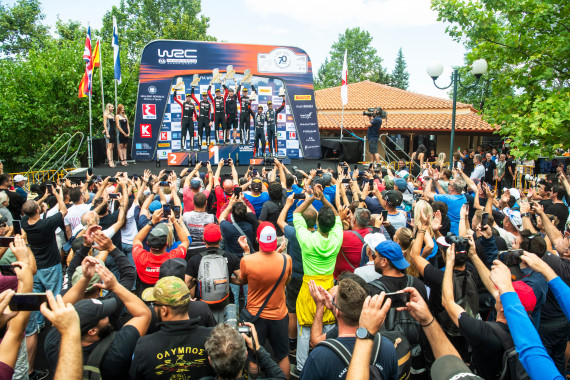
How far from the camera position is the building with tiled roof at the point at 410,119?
21.5 m

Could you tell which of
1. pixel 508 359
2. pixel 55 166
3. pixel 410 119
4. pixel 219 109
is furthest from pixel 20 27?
pixel 508 359

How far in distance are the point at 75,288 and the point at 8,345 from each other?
47cm

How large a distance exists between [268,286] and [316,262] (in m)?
0.55

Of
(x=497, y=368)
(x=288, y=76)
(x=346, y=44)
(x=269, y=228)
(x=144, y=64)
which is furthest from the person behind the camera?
(x=346, y=44)

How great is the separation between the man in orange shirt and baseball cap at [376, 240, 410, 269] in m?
0.90

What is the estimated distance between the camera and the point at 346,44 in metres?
49.1

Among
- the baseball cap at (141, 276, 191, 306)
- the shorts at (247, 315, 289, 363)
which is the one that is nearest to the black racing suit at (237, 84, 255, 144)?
the shorts at (247, 315, 289, 363)

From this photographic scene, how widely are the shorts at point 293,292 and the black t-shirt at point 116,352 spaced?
1985mm

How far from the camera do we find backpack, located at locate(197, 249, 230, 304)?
353cm

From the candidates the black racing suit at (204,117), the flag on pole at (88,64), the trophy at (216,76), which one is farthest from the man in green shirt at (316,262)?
the trophy at (216,76)

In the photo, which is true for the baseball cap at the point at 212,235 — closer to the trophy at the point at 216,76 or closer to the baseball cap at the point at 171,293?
the baseball cap at the point at 171,293

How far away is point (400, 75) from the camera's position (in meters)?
42.4

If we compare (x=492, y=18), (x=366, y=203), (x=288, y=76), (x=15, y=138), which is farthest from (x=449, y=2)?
(x=15, y=138)

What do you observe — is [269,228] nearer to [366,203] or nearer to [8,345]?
[8,345]
